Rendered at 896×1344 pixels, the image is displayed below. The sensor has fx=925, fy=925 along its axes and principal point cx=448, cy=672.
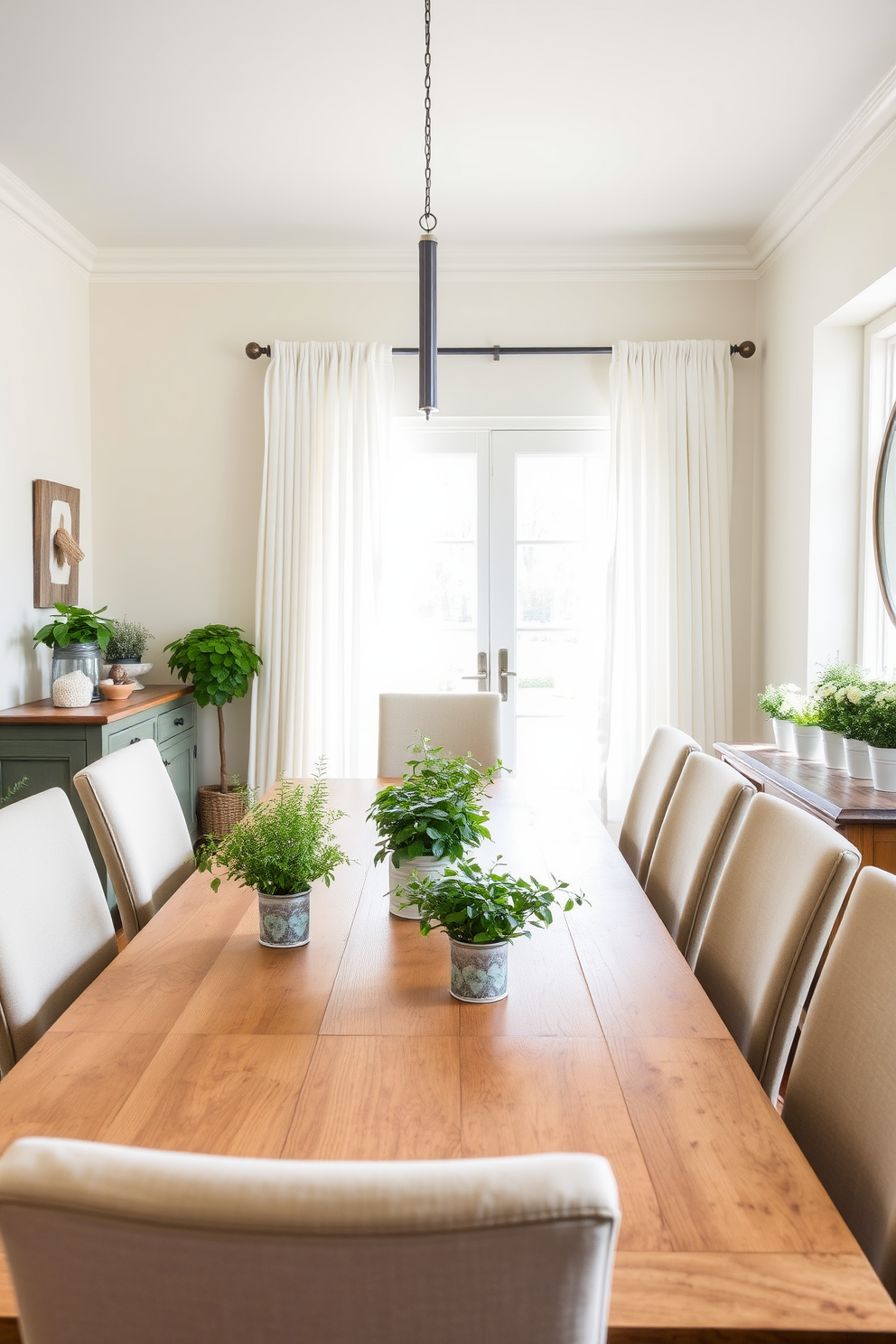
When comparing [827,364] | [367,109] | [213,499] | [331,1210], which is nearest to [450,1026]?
[331,1210]

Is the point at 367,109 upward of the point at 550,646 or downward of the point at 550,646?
upward

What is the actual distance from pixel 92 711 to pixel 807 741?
94.5 inches

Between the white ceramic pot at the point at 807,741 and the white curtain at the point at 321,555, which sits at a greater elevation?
the white curtain at the point at 321,555

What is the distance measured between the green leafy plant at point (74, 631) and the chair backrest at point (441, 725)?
1.22 metres

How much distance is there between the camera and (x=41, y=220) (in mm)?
3584

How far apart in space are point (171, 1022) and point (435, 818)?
1.78 ft

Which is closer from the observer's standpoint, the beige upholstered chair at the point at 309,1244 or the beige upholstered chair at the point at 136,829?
the beige upholstered chair at the point at 309,1244

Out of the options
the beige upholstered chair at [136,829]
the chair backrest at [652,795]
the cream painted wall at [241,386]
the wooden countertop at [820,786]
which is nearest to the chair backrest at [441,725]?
the chair backrest at [652,795]

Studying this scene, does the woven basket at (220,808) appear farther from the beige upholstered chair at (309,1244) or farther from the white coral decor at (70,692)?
the beige upholstered chair at (309,1244)

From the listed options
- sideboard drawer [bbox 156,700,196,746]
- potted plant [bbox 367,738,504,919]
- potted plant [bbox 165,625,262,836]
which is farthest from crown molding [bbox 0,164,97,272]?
potted plant [bbox 367,738,504,919]

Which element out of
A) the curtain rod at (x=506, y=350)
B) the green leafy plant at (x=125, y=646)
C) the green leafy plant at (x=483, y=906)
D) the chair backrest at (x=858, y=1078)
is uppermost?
the curtain rod at (x=506, y=350)

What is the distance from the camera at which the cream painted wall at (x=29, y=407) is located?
3.42m

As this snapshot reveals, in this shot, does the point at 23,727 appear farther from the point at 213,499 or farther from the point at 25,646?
the point at 213,499

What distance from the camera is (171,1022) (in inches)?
49.3
